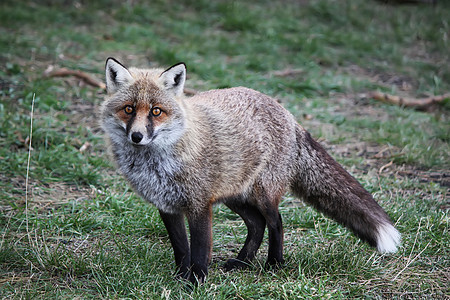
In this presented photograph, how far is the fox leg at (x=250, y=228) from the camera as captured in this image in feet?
14.6

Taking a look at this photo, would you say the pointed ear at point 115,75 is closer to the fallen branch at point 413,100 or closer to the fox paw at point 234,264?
the fox paw at point 234,264

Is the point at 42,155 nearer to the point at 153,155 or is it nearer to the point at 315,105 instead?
the point at 153,155

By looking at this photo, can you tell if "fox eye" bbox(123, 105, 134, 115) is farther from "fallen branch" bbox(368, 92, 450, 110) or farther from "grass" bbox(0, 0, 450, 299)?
"fallen branch" bbox(368, 92, 450, 110)

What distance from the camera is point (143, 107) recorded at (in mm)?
3779

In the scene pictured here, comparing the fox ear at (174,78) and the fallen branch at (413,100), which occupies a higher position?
the fox ear at (174,78)

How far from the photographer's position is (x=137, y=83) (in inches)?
154

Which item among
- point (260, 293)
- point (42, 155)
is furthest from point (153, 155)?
point (42, 155)

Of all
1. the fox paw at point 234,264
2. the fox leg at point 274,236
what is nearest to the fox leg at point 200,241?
the fox paw at point 234,264

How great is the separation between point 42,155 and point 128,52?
429 cm

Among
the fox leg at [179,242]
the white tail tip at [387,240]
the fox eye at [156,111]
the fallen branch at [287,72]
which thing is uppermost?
the fox eye at [156,111]

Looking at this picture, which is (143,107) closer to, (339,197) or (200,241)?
(200,241)

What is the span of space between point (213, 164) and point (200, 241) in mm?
633

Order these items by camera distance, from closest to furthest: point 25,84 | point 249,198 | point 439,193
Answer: point 249,198 → point 439,193 → point 25,84

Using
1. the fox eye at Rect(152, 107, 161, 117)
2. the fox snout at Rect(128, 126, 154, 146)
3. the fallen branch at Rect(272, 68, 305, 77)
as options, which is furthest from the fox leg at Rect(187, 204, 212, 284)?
the fallen branch at Rect(272, 68, 305, 77)
